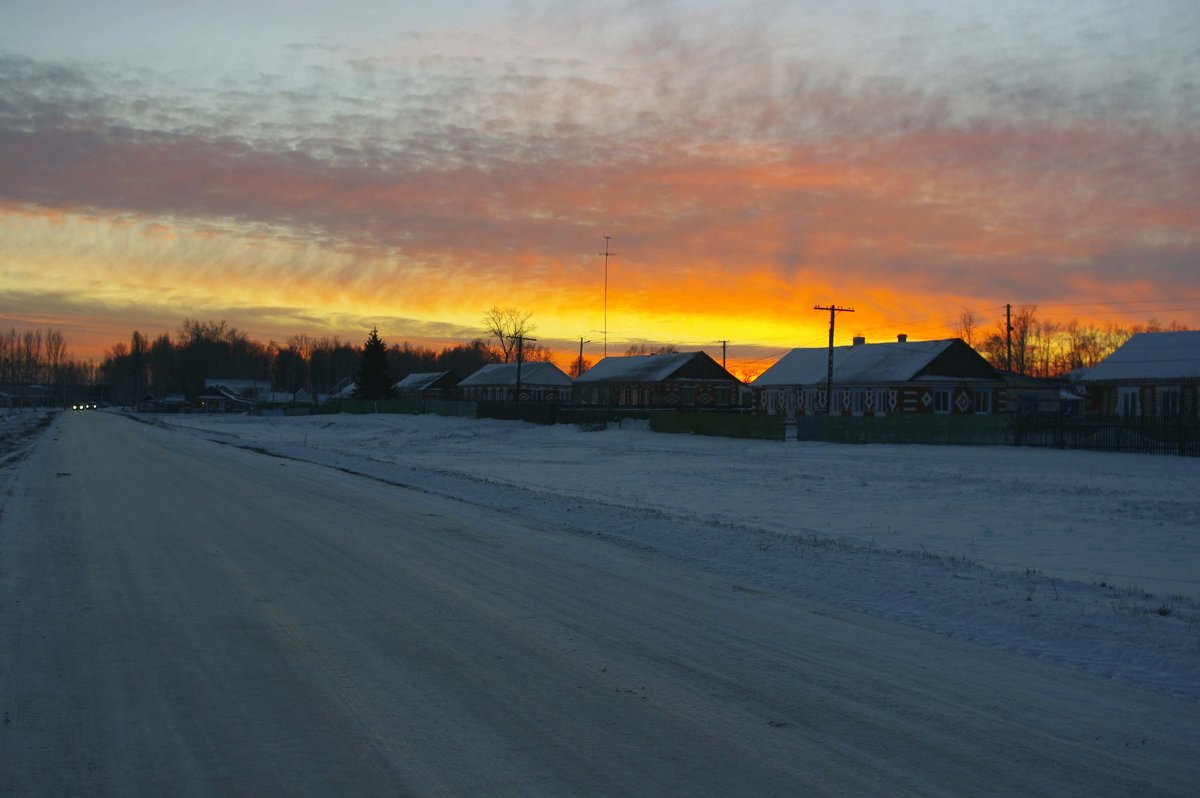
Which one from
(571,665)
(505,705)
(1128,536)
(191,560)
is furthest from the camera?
(1128,536)

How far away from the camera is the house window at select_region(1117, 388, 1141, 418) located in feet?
168

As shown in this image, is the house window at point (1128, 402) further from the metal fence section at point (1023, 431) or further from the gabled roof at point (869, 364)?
the metal fence section at point (1023, 431)

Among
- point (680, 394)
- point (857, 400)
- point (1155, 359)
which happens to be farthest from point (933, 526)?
point (680, 394)

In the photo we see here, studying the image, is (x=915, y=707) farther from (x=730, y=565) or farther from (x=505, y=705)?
(x=730, y=565)

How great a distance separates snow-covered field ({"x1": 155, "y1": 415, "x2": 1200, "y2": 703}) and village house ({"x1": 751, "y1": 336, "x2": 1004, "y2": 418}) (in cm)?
2446

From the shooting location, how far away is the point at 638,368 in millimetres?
97250

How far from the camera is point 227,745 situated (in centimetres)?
561

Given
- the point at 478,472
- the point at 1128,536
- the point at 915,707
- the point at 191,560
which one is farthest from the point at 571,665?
the point at 478,472

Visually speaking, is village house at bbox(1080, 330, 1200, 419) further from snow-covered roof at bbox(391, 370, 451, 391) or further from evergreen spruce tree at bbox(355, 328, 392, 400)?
snow-covered roof at bbox(391, 370, 451, 391)

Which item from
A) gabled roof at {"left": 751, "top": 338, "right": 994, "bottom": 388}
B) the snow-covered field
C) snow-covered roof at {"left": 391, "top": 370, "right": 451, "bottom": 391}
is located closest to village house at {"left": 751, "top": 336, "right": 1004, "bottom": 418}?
gabled roof at {"left": 751, "top": 338, "right": 994, "bottom": 388}

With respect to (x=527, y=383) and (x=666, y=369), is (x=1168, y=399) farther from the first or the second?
(x=527, y=383)

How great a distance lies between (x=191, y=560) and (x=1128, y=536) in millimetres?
14444

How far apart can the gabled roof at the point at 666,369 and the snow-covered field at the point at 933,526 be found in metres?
Result: 52.6

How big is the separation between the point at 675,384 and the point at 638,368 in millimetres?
6230
